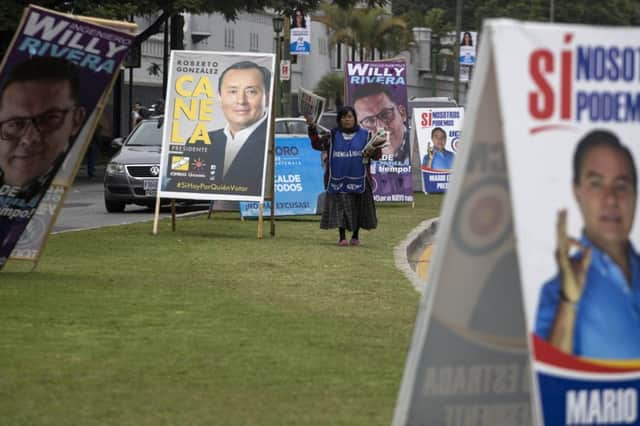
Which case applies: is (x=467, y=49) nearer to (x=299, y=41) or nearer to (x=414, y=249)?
(x=299, y=41)

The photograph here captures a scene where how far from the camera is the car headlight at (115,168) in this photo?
2508 cm

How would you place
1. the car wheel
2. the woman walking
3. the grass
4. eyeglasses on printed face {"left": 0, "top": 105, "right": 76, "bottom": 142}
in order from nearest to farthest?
the grass
eyeglasses on printed face {"left": 0, "top": 105, "right": 76, "bottom": 142}
the woman walking
the car wheel

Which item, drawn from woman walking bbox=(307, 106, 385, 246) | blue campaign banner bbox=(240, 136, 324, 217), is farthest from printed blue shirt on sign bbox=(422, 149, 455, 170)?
→ woman walking bbox=(307, 106, 385, 246)

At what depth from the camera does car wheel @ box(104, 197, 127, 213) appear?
25.2m

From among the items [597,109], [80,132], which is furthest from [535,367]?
[80,132]

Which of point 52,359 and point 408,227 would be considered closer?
point 52,359

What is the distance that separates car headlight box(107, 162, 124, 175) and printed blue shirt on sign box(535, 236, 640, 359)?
64.9ft

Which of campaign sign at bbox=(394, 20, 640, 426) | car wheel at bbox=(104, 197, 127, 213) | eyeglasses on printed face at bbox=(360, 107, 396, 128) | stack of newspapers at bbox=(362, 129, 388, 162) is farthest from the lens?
eyeglasses on printed face at bbox=(360, 107, 396, 128)

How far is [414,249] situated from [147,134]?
29.9 ft

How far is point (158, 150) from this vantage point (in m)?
25.8

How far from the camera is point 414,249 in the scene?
1873cm

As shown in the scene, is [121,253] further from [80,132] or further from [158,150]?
[158,150]

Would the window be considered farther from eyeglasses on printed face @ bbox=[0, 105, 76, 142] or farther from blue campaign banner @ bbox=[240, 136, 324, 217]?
eyeglasses on printed face @ bbox=[0, 105, 76, 142]

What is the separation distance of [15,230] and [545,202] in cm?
760
